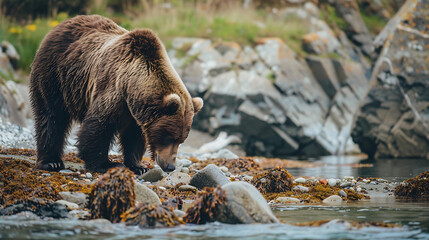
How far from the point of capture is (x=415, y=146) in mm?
13969

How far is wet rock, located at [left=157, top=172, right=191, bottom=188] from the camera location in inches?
285

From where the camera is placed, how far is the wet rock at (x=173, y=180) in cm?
723

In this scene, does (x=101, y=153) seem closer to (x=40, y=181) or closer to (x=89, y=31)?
(x=40, y=181)

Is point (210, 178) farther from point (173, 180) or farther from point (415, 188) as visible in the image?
point (415, 188)

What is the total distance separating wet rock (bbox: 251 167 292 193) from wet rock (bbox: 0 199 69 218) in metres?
2.98

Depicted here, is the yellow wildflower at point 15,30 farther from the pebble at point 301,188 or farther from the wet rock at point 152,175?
the pebble at point 301,188

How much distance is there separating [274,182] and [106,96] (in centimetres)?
257

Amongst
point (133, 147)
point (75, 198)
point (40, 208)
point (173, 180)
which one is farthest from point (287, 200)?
point (40, 208)

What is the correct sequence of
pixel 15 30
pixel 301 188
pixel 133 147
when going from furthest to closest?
pixel 15 30 < pixel 133 147 < pixel 301 188

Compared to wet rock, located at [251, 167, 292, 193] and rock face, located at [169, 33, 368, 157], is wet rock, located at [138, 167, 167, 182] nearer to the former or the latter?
wet rock, located at [251, 167, 292, 193]

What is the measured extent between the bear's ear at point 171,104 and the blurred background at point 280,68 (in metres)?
5.48

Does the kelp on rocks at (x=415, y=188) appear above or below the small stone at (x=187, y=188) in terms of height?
above

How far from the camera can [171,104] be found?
263 inches

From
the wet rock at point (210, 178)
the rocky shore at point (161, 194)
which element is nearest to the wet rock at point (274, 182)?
the rocky shore at point (161, 194)
